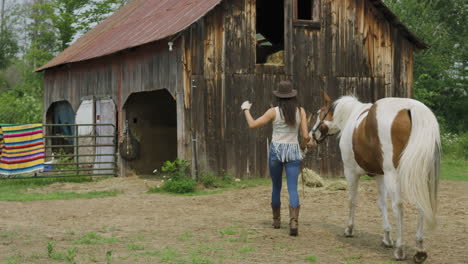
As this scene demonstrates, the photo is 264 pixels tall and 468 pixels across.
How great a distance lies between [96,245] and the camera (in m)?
6.93

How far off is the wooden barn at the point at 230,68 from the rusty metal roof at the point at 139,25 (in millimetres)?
67

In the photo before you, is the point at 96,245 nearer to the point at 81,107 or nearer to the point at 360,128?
the point at 360,128

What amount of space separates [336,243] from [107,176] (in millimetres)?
10261

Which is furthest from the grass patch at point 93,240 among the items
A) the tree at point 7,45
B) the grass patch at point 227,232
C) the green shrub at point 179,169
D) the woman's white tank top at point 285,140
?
the tree at point 7,45

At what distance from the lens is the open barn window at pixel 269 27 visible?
705 inches

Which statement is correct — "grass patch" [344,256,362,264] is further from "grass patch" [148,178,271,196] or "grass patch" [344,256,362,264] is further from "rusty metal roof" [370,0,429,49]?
"rusty metal roof" [370,0,429,49]

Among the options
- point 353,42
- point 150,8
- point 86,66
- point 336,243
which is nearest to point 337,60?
point 353,42

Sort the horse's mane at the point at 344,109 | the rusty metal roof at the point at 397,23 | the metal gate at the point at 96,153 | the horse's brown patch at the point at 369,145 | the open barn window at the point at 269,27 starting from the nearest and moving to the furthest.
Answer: the horse's brown patch at the point at 369,145 → the horse's mane at the point at 344,109 → the rusty metal roof at the point at 397,23 → the metal gate at the point at 96,153 → the open barn window at the point at 269,27

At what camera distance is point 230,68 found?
46.8 feet

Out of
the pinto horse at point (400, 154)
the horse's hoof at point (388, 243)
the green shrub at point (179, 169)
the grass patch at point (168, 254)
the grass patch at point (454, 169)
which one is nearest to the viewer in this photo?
the grass patch at point (168, 254)

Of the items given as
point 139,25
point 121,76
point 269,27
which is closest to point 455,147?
point 269,27

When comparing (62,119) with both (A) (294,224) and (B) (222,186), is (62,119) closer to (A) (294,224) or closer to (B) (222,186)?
(B) (222,186)

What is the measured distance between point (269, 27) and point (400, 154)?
12.7 metres

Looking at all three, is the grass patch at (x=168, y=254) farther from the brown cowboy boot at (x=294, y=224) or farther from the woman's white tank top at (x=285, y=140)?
the woman's white tank top at (x=285, y=140)
